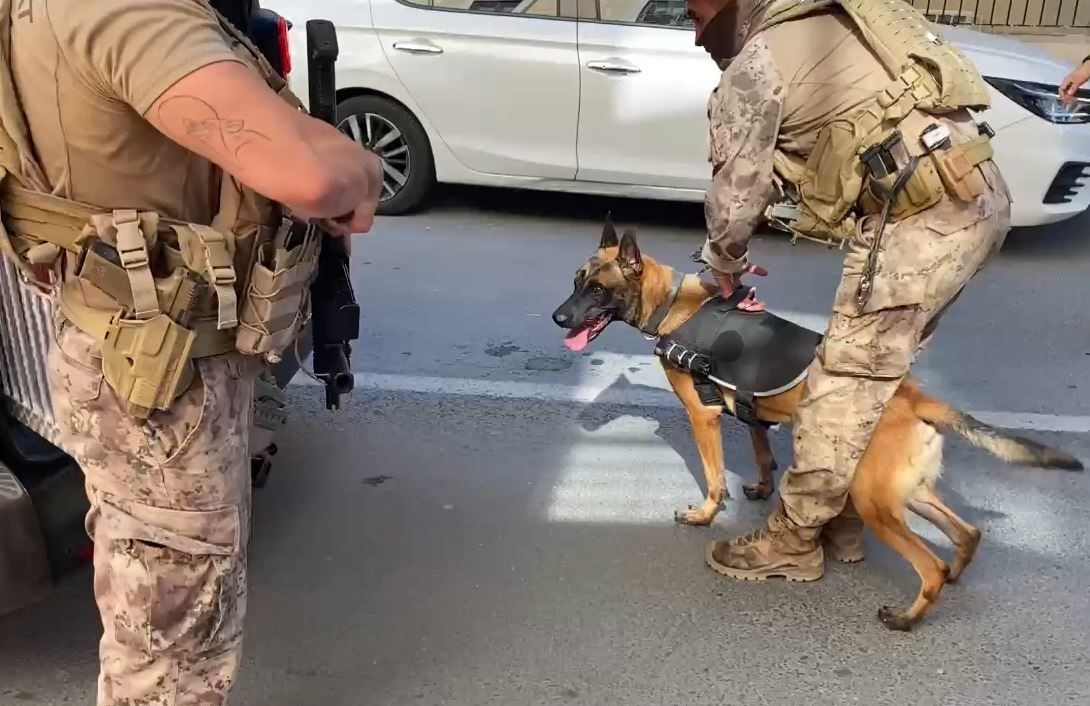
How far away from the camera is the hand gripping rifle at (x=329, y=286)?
203 cm

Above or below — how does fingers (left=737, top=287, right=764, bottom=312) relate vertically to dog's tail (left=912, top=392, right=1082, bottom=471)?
above

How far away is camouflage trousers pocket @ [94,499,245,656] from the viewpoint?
1.77 metres

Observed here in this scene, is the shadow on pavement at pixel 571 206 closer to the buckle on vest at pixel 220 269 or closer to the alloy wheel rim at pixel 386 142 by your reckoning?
the alloy wheel rim at pixel 386 142

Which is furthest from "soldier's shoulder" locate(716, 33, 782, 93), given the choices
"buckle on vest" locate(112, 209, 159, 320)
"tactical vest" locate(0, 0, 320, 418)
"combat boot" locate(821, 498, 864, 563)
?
"buckle on vest" locate(112, 209, 159, 320)

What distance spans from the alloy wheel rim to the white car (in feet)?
0.04

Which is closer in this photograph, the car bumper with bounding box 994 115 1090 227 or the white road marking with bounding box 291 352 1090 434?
the white road marking with bounding box 291 352 1090 434

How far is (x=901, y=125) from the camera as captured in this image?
2.49 meters

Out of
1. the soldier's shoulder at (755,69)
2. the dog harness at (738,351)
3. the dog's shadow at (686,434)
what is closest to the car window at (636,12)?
the dog's shadow at (686,434)

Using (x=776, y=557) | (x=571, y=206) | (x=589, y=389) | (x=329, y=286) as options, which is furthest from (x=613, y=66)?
(x=329, y=286)

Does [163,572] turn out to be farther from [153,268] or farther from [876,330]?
[876,330]

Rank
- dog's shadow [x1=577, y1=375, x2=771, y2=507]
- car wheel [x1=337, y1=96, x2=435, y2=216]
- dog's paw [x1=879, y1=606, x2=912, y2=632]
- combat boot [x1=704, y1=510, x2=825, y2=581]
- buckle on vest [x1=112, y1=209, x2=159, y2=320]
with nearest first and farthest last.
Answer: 1. buckle on vest [x1=112, y1=209, x2=159, y2=320]
2. dog's paw [x1=879, y1=606, x2=912, y2=632]
3. combat boot [x1=704, y1=510, x2=825, y2=581]
4. dog's shadow [x1=577, y1=375, x2=771, y2=507]
5. car wheel [x1=337, y1=96, x2=435, y2=216]

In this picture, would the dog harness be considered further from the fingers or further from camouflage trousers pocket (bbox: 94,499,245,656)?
camouflage trousers pocket (bbox: 94,499,245,656)

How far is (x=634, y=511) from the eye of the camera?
131 inches

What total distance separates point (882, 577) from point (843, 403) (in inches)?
27.2
